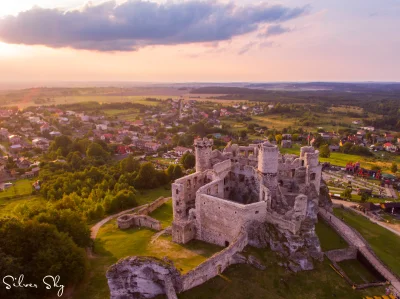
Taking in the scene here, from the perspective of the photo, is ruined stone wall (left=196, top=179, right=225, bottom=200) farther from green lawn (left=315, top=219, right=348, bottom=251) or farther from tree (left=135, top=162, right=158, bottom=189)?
tree (left=135, top=162, right=158, bottom=189)

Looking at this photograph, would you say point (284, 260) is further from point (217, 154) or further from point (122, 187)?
point (122, 187)

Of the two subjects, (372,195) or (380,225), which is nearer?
(380,225)

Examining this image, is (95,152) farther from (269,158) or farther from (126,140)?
(269,158)

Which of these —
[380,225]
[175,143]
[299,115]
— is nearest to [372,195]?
[380,225]

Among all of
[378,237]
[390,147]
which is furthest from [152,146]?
[390,147]

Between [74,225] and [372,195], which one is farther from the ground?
[74,225]

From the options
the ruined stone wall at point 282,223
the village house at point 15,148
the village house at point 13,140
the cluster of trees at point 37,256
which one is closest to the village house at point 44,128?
the village house at point 13,140

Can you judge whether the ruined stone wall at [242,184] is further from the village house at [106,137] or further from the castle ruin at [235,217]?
the village house at [106,137]
